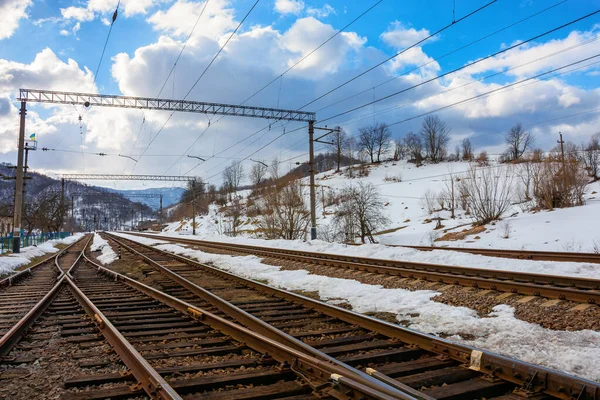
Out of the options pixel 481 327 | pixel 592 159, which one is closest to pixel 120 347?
pixel 481 327

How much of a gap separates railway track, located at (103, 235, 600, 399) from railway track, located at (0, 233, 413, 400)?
465mm

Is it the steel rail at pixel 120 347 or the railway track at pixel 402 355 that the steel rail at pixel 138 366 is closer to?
the steel rail at pixel 120 347

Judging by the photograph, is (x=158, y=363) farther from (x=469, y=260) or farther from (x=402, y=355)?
(x=469, y=260)

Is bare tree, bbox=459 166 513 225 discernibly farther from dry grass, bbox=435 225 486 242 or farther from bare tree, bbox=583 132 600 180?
bare tree, bbox=583 132 600 180

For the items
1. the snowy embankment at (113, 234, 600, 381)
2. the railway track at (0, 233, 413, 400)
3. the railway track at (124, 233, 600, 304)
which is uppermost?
the railway track at (124, 233, 600, 304)

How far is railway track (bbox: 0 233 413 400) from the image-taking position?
407cm

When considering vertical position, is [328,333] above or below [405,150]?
below

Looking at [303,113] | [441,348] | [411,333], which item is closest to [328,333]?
[411,333]

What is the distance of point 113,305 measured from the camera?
8.92 meters

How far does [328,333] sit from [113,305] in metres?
5.19

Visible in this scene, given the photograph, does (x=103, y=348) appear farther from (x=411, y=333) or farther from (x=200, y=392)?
(x=411, y=333)

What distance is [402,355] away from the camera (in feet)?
16.7

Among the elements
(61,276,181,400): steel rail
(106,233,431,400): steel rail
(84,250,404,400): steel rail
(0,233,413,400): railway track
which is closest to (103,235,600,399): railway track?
(106,233,431,400): steel rail

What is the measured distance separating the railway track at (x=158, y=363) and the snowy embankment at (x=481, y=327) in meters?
2.59
